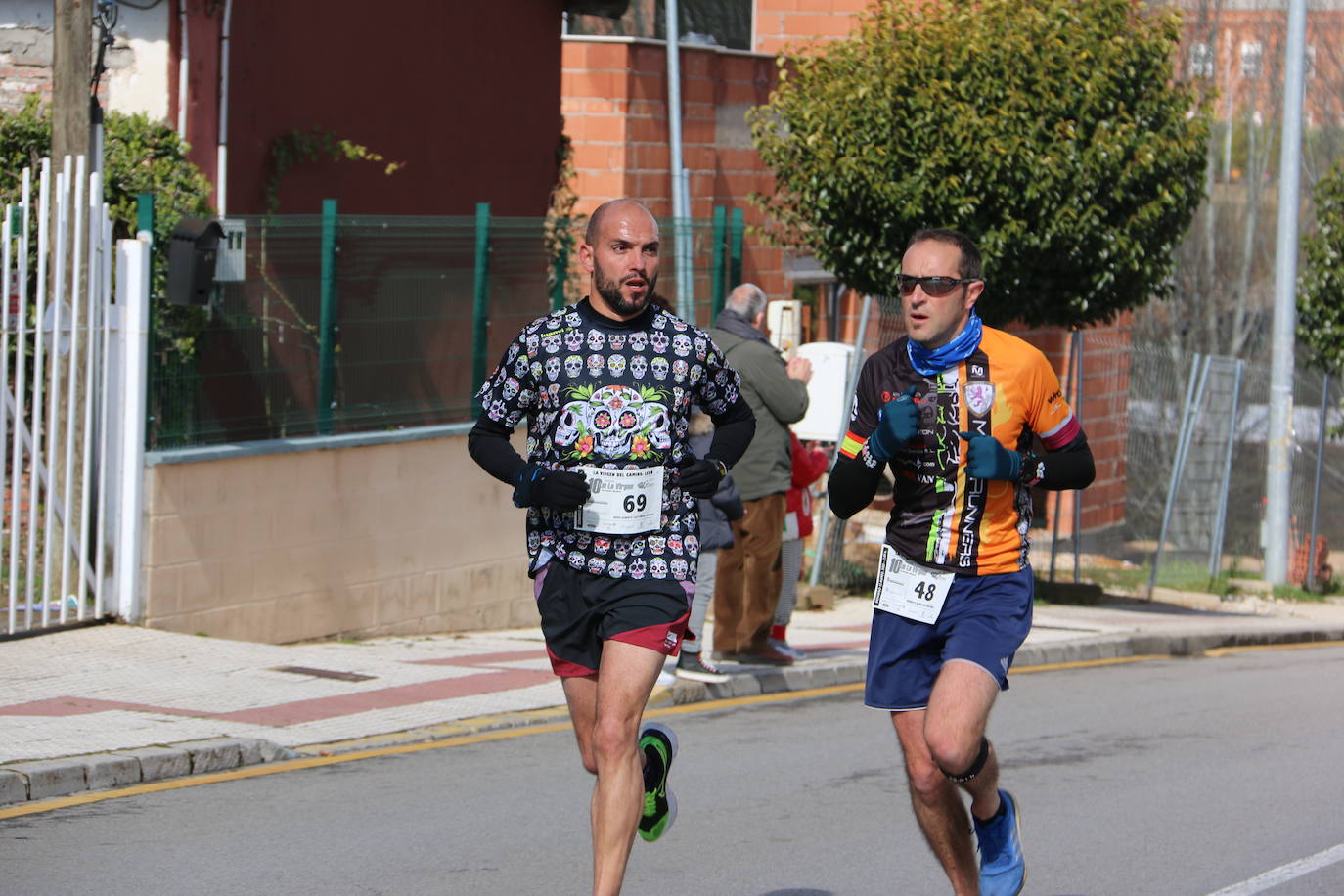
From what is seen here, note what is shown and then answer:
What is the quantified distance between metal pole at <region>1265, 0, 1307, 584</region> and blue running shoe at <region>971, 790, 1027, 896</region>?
14813 millimetres

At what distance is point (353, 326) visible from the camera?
1277cm

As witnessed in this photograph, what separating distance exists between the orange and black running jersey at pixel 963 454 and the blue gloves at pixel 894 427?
0.06 meters

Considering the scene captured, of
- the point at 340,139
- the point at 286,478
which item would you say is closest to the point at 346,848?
the point at 286,478

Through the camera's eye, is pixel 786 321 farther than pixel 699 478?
Yes

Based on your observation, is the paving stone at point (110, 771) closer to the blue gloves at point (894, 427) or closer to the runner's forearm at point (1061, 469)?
the blue gloves at point (894, 427)

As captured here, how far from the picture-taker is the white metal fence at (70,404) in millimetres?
10281

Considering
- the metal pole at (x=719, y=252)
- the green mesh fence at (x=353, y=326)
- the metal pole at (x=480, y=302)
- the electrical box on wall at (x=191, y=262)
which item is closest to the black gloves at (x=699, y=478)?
the electrical box on wall at (x=191, y=262)

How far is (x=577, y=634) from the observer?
18.5ft

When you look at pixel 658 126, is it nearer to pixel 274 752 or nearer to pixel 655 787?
pixel 274 752

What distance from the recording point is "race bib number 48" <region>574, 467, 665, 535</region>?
18.1ft

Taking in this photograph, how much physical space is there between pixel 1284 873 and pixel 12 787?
471 centimetres

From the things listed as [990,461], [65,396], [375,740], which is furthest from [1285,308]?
[990,461]

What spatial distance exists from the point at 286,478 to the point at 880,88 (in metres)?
6.05

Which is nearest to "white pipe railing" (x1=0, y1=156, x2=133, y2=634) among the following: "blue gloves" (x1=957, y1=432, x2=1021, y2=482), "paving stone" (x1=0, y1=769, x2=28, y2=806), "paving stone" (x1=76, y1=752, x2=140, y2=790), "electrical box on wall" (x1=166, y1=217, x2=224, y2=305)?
"electrical box on wall" (x1=166, y1=217, x2=224, y2=305)
